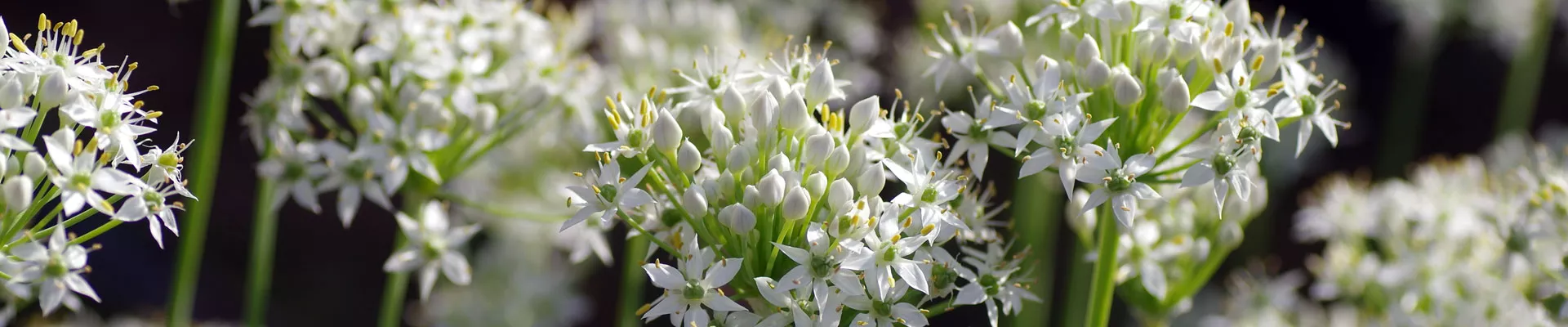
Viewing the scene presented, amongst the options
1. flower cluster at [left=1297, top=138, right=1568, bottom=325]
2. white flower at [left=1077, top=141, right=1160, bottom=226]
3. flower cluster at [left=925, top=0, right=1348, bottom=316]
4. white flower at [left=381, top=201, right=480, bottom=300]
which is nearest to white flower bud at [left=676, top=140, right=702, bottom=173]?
flower cluster at [left=925, top=0, right=1348, bottom=316]

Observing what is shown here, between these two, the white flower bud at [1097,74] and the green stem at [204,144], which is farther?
the green stem at [204,144]

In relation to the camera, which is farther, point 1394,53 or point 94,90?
point 1394,53

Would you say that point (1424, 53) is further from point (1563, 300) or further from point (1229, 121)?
point (1229, 121)

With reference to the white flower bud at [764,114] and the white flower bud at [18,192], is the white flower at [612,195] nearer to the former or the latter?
the white flower bud at [764,114]

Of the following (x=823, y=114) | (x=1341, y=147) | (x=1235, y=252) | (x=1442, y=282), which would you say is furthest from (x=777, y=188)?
(x=1341, y=147)

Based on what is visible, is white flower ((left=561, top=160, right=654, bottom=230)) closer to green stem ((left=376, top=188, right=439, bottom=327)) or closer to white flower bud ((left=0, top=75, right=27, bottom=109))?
white flower bud ((left=0, top=75, right=27, bottom=109))

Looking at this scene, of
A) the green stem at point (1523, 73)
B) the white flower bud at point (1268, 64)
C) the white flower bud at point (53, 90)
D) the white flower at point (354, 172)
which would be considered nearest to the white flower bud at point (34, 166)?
the white flower bud at point (53, 90)

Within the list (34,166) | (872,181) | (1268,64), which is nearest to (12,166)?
(34,166)
